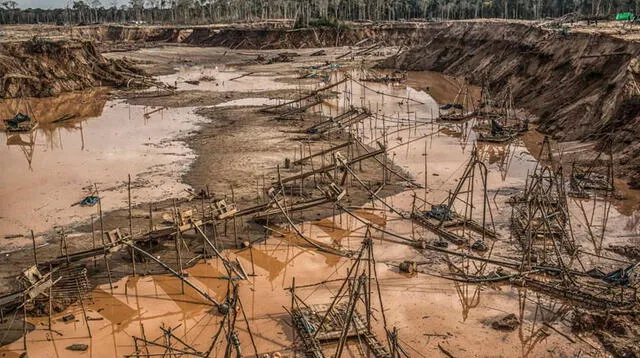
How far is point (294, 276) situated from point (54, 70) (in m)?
43.6

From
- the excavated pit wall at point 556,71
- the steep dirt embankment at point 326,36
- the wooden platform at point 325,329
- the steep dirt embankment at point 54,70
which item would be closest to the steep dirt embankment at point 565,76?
the excavated pit wall at point 556,71

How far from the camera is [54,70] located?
4934cm

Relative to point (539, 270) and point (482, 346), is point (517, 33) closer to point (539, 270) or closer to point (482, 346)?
point (539, 270)

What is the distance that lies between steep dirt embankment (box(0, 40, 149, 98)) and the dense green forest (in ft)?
183

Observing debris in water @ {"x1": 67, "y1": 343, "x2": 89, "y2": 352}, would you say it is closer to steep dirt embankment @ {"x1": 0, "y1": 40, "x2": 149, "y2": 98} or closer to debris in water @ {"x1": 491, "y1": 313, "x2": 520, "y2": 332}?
debris in water @ {"x1": 491, "y1": 313, "x2": 520, "y2": 332}

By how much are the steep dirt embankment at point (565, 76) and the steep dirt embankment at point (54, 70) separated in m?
34.8

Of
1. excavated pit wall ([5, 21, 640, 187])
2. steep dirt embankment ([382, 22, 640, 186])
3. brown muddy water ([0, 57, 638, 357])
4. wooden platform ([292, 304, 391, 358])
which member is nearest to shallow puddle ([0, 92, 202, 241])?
Result: brown muddy water ([0, 57, 638, 357])

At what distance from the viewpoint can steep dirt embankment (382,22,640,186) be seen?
1033 inches

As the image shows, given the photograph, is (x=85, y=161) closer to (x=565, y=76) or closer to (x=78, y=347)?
(x=78, y=347)

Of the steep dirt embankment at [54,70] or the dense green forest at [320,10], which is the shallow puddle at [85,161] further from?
the dense green forest at [320,10]

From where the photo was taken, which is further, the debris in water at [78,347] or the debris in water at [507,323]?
the debris in water at [507,323]

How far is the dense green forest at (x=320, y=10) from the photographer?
355ft

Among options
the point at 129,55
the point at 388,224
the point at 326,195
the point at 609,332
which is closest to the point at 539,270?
the point at 609,332

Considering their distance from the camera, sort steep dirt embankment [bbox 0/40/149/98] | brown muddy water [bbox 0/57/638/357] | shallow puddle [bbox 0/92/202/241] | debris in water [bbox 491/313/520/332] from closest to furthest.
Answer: brown muddy water [bbox 0/57/638/357], debris in water [bbox 491/313/520/332], shallow puddle [bbox 0/92/202/241], steep dirt embankment [bbox 0/40/149/98]
